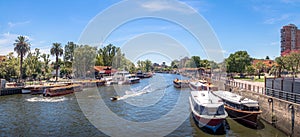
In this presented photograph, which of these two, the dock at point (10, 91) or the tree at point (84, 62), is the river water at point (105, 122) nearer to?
the dock at point (10, 91)

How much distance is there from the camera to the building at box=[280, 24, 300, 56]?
174m

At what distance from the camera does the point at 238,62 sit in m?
86.9

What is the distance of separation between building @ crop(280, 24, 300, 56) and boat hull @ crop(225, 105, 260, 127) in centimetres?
16940

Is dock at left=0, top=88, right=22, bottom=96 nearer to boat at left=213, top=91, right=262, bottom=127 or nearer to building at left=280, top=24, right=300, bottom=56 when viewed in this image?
boat at left=213, top=91, right=262, bottom=127

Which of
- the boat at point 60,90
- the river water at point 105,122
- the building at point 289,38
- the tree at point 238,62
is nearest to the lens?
the river water at point 105,122

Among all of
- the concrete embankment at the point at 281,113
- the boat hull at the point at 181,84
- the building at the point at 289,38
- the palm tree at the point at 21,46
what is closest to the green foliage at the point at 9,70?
the palm tree at the point at 21,46

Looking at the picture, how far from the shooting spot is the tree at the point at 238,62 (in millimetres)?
86875

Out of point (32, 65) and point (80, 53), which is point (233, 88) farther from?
point (80, 53)

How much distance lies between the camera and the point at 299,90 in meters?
23.4

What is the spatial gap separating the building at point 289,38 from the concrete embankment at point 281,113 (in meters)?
167

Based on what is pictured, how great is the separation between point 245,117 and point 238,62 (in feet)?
217

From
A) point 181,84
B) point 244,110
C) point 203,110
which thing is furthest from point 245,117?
point 181,84

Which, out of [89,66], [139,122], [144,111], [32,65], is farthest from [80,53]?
[139,122]

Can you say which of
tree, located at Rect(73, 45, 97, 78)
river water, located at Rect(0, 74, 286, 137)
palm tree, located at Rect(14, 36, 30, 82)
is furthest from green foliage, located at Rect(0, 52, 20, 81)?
river water, located at Rect(0, 74, 286, 137)
